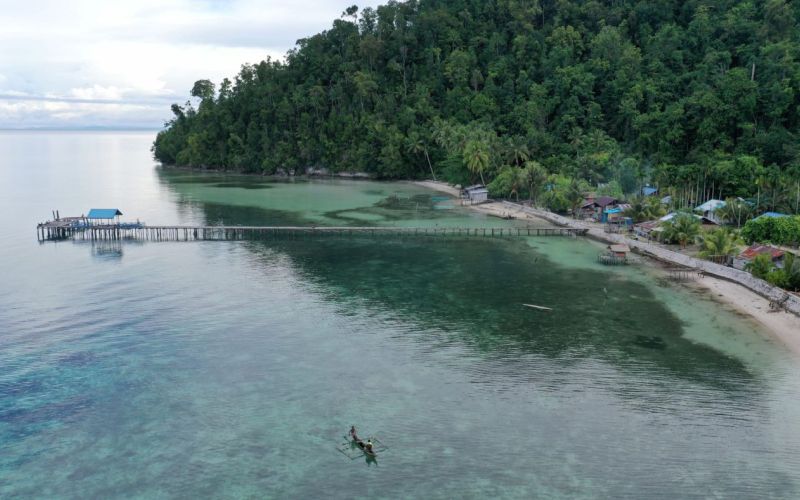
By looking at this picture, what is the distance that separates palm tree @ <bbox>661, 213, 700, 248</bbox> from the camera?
49062mm

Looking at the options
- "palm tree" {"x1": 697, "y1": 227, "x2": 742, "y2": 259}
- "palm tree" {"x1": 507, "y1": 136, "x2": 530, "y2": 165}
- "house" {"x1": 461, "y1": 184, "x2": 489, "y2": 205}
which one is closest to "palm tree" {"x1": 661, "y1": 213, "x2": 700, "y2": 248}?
"palm tree" {"x1": 697, "y1": 227, "x2": 742, "y2": 259}

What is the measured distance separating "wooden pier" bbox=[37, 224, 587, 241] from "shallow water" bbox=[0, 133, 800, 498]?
11267 millimetres

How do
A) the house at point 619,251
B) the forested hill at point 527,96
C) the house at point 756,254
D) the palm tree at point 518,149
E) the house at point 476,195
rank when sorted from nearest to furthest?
the house at point 756,254 → the house at point 619,251 → the forested hill at point 527,96 → the house at point 476,195 → the palm tree at point 518,149

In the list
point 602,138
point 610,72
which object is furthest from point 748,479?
point 610,72

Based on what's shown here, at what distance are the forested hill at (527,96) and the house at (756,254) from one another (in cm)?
2310

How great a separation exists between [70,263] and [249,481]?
3691cm

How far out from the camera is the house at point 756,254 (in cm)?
4019

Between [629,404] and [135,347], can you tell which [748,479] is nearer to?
[629,404]

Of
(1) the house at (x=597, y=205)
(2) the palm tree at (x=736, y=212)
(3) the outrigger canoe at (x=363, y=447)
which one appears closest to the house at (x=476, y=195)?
(1) the house at (x=597, y=205)

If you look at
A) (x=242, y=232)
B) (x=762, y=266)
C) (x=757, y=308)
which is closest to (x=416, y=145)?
(x=242, y=232)

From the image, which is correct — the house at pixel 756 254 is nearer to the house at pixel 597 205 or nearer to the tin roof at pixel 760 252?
the tin roof at pixel 760 252

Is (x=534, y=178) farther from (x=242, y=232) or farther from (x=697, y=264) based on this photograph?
(x=242, y=232)

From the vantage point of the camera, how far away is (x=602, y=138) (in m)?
87.6

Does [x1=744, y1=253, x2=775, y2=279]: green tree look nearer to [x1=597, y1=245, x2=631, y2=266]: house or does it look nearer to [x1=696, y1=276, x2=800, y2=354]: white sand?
[x1=696, y1=276, x2=800, y2=354]: white sand
